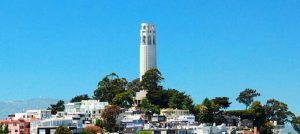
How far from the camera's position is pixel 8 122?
80.7m

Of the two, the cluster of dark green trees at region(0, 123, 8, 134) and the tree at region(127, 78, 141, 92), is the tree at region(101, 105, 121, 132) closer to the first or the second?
the cluster of dark green trees at region(0, 123, 8, 134)

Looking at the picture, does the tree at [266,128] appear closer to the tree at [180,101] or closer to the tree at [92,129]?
the tree at [180,101]

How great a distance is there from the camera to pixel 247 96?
9494 cm

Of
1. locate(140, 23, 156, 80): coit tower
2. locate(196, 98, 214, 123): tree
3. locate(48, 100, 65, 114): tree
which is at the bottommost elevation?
locate(196, 98, 214, 123): tree

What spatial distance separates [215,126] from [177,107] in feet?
29.8

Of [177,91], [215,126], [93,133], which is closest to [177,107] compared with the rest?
[177,91]

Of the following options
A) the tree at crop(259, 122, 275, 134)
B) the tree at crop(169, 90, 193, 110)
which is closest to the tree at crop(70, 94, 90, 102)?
the tree at crop(169, 90, 193, 110)

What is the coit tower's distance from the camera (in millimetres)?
98750

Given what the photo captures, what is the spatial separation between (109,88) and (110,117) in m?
13.3

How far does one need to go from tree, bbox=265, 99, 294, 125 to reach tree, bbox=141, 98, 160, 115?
1478 cm

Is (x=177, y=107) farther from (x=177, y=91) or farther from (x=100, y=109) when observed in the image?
(x=100, y=109)

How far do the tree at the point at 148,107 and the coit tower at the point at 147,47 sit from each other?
9813 mm

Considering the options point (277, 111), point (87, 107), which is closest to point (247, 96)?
point (277, 111)

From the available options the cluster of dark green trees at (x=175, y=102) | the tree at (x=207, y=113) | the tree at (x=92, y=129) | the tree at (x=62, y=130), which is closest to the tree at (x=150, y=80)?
the cluster of dark green trees at (x=175, y=102)
